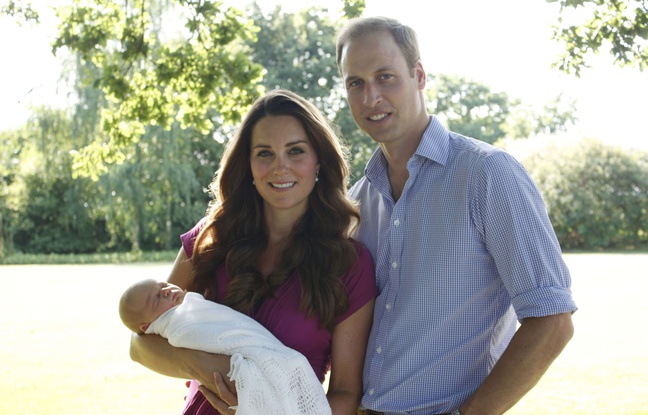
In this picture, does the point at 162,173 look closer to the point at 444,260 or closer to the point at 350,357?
the point at 350,357

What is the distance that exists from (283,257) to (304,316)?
0.32 metres

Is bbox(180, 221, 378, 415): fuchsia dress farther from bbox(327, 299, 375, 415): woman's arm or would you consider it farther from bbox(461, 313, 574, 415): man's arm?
bbox(461, 313, 574, 415): man's arm

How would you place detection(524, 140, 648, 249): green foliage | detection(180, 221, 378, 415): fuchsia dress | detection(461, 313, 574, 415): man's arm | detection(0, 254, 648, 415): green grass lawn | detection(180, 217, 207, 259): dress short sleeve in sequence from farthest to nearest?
detection(524, 140, 648, 249): green foliage, detection(0, 254, 648, 415): green grass lawn, detection(180, 217, 207, 259): dress short sleeve, detection(180, 221, 378, 415): fuchsia dress, detection(461, 313, 574, 415): man's arm

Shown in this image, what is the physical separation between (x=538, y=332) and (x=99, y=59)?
646 centimetres

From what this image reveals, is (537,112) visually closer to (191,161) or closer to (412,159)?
(191,161)

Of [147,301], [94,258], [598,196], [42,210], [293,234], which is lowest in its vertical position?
[94,258]

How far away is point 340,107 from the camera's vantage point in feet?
118

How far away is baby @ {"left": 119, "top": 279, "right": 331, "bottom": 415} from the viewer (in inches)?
107

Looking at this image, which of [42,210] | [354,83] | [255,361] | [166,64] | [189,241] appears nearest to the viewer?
[255,361]

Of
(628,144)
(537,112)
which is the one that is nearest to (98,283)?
(628,144)

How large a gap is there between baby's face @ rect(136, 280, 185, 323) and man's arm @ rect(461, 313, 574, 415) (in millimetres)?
1305

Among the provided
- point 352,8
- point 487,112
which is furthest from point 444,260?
point 487,112

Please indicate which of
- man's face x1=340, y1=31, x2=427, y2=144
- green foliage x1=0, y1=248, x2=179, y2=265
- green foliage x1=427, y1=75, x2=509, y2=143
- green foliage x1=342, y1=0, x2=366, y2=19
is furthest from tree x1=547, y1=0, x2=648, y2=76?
green foliage x1=427, y1=75, x2=509, y2=143

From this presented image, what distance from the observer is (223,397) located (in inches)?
109
